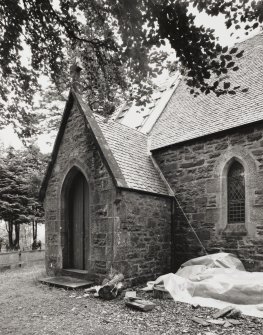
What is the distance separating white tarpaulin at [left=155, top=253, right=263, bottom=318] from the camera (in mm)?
6051

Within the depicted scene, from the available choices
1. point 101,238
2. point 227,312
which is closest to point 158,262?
point 101,238

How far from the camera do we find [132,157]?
9.88 metres

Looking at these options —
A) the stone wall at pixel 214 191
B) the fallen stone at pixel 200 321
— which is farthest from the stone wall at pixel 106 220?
the fallen stone at pixel 200 321

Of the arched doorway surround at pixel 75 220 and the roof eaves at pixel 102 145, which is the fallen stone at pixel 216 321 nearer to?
the roof eaves at pixel 102 145

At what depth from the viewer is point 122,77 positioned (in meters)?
5.91

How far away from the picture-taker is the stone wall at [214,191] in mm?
8336

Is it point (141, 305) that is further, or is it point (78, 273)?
point (78, 273)

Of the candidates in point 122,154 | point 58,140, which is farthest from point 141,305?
point 58,140

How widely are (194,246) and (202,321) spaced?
14.0 ft

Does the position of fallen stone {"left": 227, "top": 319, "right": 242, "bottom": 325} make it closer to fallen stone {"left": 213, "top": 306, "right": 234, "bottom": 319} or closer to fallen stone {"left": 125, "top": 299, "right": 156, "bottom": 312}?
fallen stone {"left": 213, "top": 306, "right": 234, "bottom": 319}

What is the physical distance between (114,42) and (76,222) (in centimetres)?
625

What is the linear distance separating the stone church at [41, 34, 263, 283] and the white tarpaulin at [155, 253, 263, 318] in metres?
1.19

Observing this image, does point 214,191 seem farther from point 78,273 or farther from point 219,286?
point 78,273

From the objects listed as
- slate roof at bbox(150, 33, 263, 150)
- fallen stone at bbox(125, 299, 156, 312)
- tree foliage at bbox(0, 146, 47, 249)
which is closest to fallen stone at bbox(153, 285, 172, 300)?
fallen stone at bbox(125, 299, 156, 312)
